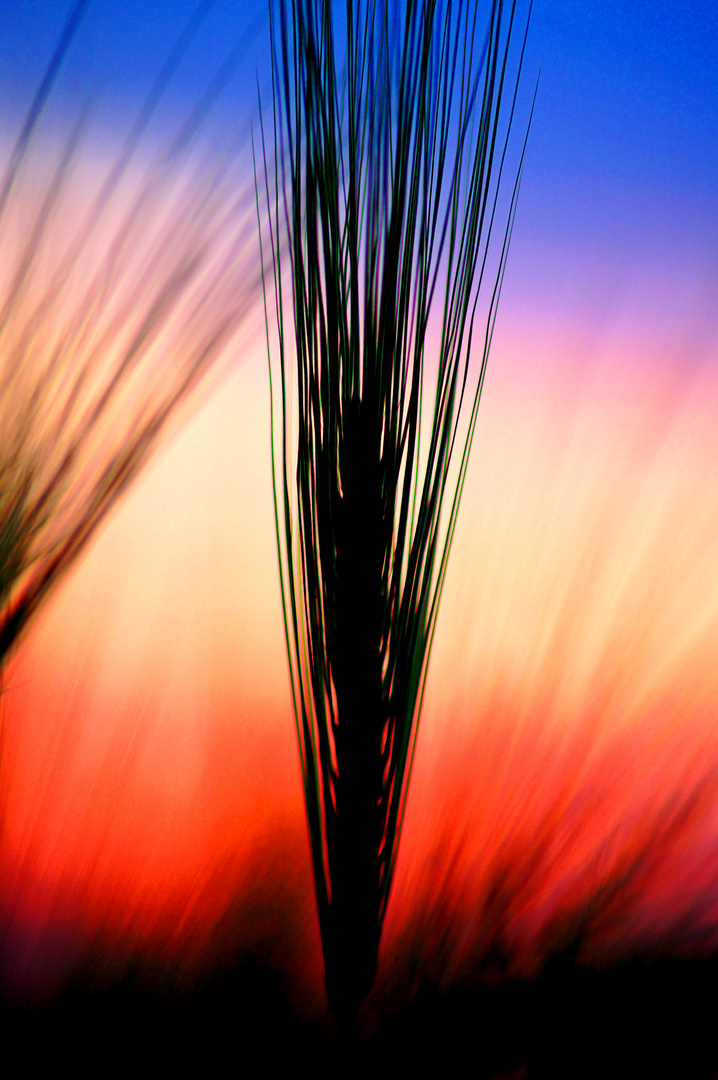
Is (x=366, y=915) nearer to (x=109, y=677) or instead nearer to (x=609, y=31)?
(x=109, y=677)

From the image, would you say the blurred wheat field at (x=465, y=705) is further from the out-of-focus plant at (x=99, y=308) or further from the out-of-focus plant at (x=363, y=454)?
the out-of-focus plant at (x=363, y=454)

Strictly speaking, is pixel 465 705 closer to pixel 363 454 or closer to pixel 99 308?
pixel 363 454

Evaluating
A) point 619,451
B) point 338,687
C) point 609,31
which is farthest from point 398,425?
point 609,31

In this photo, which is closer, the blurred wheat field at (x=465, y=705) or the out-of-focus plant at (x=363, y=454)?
the out-of-focus plant at (x=363, y=454)

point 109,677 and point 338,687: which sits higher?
point 338,687

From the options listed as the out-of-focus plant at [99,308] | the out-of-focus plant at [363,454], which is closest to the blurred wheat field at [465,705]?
the out-of-focus plant at [99,308]
